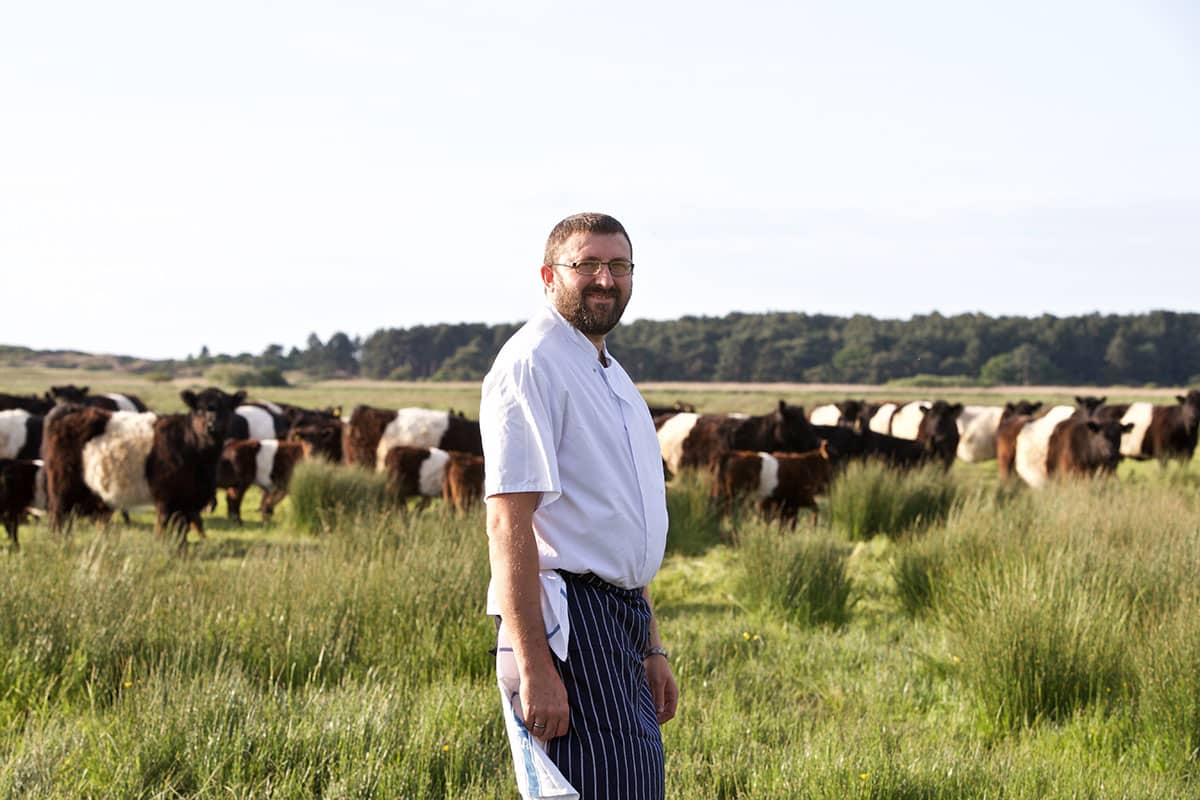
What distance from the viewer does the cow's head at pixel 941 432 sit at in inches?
744

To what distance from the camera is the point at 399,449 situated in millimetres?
12844

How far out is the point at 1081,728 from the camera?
505cm

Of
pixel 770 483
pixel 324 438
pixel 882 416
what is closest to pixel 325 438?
pixel 324 438

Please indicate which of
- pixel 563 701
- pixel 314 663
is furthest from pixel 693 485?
pixel 563 701

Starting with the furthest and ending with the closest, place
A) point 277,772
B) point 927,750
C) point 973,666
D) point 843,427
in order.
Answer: point 843,427
point 973,666
point 927,750
point 277,772

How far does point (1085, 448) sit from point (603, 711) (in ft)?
47.6

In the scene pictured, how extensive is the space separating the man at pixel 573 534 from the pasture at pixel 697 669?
1.52 m

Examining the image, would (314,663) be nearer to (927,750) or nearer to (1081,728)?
(927,750)

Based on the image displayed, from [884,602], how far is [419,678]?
13.8 ft

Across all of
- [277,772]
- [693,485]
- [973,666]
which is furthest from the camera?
[693,485]

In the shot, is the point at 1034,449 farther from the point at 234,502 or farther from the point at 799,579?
the point at 234,502

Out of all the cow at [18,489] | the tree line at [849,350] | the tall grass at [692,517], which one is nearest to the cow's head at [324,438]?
the cow at [18,489]

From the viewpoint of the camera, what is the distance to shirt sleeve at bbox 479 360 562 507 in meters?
2.55

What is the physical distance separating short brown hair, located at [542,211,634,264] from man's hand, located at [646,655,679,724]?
4.24 feet
